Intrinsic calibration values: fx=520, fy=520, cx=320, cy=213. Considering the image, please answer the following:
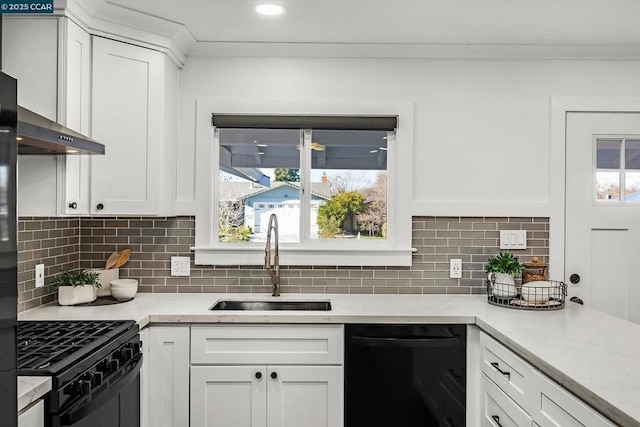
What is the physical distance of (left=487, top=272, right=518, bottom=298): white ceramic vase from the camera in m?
2.80

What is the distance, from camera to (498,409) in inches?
88.0

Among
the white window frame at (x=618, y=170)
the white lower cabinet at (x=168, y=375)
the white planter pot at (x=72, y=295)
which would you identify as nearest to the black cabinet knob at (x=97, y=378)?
the white lower cabinet at (x=168, y=375)

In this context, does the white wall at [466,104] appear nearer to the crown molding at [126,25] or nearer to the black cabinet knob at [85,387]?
the crown molding at [126,25]

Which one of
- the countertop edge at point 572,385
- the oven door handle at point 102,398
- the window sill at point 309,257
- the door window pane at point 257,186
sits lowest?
the oven door handle at point 102,398

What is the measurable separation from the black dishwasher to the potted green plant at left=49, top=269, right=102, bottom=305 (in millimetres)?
1407

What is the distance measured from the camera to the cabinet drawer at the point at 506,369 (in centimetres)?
193

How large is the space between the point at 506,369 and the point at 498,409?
23 cm

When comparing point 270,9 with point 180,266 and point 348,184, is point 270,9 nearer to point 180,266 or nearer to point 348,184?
point 348,184

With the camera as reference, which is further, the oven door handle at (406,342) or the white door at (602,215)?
the white door at (602,215)

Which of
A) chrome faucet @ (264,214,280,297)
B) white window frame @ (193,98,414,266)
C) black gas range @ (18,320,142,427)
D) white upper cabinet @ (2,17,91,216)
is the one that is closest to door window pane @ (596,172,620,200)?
white window frame @ (193,98,414,266)

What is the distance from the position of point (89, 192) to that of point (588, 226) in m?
2.79

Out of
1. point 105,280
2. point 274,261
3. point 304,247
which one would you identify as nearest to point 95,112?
point 105,280

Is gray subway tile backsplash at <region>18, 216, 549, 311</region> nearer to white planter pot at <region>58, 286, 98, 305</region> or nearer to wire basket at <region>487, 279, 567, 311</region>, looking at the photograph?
wire basket at <region>487, 279, 567, 311</region>

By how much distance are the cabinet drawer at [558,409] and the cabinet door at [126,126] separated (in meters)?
2.00
